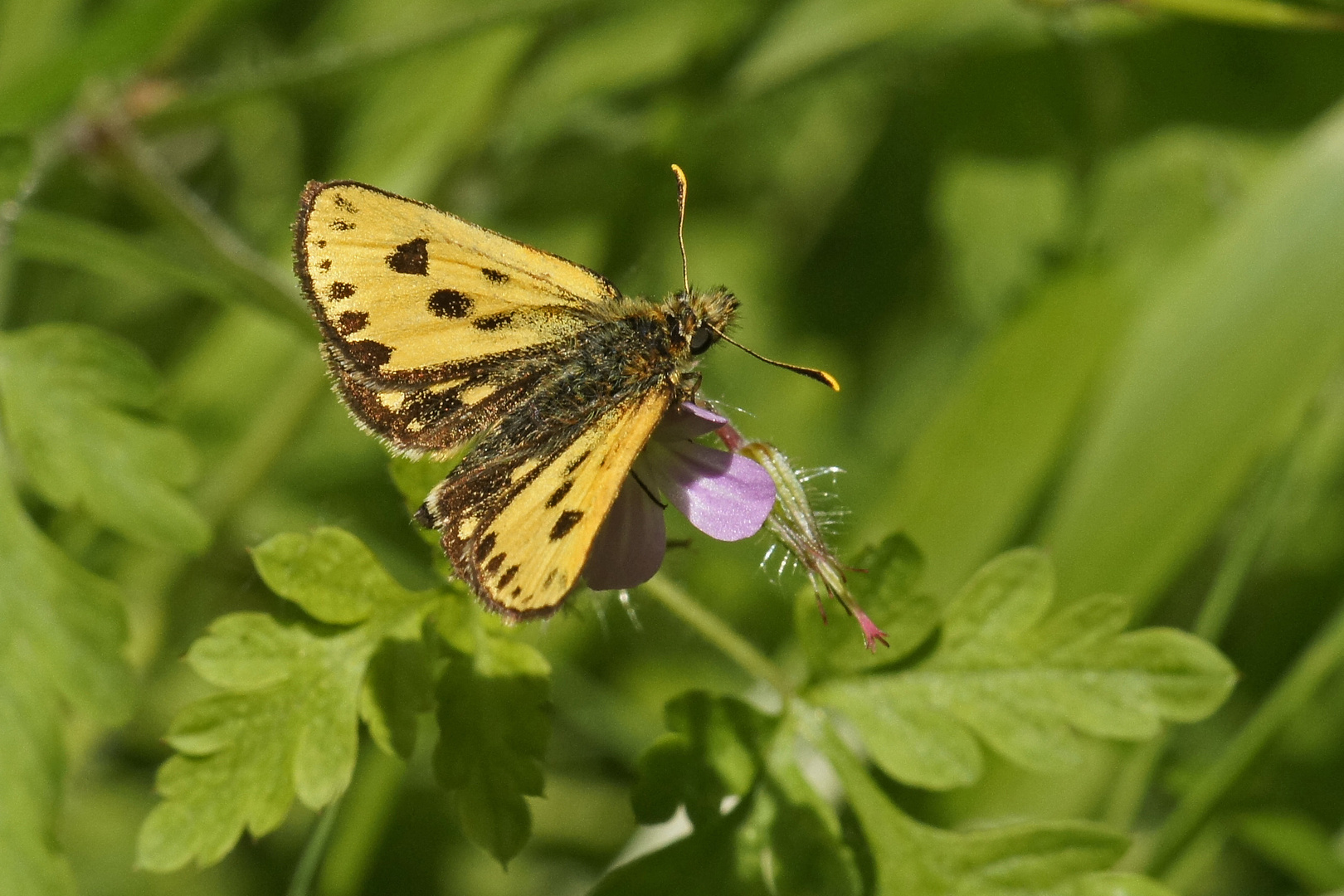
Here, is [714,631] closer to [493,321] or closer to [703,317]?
[703,317]

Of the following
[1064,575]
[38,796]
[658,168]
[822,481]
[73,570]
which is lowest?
[38,796]

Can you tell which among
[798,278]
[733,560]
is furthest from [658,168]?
[733,560]

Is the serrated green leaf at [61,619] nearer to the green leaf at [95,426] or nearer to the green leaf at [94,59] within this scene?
the green leaf at [95,426]

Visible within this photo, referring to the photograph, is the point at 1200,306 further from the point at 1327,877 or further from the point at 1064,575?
the point at 1327,877

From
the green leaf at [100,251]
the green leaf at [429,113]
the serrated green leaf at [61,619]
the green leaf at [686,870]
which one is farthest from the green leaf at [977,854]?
the green leaf at [429,113]

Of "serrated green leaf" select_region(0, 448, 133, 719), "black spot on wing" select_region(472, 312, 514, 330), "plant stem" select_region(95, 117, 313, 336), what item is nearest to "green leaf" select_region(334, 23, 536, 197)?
"plant stem" select_region(95, 117, 313, 336)

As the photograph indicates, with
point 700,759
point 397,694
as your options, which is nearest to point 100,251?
point 397,694
